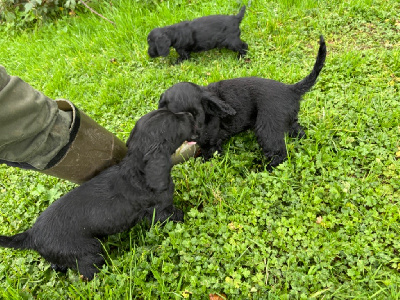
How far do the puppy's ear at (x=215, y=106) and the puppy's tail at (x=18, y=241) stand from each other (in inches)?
71.4

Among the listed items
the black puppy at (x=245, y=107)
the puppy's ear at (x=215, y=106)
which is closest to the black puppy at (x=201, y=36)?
the black puppy at (x=245, y=107)

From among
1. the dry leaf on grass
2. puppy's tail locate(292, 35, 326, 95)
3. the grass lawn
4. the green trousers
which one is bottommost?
the dry leaf on grass

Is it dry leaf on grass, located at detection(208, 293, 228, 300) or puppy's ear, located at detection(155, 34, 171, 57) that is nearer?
dry leaf on grass, located at detection(208, 293, 228, 300)

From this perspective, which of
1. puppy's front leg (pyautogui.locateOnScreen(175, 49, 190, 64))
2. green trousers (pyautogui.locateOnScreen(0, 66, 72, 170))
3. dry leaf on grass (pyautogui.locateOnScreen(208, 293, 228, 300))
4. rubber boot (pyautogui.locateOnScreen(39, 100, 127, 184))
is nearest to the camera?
green trousers (pyautogui.locateOnScreen(0, 66, 72, 170))

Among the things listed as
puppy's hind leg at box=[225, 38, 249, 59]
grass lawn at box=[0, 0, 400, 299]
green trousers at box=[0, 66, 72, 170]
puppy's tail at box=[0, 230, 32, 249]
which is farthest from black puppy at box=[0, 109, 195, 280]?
puppy's hind leg at box=[225, 38, 249, 59]

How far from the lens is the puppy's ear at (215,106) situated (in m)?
2.68

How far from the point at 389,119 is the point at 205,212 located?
2004mm

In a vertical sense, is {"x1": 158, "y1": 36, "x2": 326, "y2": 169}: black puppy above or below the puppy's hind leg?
below

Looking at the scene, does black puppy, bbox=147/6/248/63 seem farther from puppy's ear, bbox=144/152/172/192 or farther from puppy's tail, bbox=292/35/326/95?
puppy's ear, bbox=144/152/172/192

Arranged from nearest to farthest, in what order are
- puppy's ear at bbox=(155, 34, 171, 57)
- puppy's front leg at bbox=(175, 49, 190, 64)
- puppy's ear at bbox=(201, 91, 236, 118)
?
puppy's ear at bbox=(201, 91, 236, 118)
puppy's ear at bbox=(155, 34, 171, 57)
puppy's front leg at bbox=(175, 49, 190, 64)

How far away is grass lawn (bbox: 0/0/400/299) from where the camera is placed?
2105mm

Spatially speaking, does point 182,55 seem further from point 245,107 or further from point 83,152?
point 83,152

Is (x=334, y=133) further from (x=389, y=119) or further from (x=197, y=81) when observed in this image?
(x=197, y=81)

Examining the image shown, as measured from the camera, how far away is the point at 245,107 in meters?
2.89
